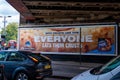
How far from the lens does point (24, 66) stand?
538 inches

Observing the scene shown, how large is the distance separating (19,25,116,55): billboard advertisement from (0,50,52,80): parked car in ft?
39.0

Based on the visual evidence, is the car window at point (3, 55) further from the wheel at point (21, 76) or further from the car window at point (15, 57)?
the wheel at point (21, 76)

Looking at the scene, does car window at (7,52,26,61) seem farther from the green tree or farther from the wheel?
the green tree

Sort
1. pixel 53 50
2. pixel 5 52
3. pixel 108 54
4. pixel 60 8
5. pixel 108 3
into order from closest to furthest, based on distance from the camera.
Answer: pixel 5 52 → pixel 108 3 → pixel 60 8 → pixel 108 54 → pixel 53 50

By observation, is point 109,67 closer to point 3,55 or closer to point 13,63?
point 13,63

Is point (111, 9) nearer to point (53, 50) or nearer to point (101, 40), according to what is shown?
point (101, 40)

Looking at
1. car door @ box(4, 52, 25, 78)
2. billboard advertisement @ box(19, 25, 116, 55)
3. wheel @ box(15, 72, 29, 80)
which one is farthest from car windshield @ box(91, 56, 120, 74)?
billboard advertisement @ box(19, 25, 116, 55)

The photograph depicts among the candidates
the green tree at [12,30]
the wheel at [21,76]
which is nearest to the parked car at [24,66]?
the wheel at [21,76]

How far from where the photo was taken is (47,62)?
1425cm

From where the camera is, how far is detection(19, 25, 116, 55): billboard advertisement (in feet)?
84.0

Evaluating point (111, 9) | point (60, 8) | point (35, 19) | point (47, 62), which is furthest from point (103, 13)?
point (47, 62)

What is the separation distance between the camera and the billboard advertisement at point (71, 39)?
84.0ft

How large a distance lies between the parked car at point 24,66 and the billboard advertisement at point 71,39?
1189 centimetres

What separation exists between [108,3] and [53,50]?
8165 millimetres
